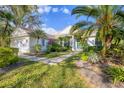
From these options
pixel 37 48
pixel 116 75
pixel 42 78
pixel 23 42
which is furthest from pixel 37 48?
pixel 116 75

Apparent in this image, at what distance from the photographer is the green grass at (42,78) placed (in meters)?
6.79

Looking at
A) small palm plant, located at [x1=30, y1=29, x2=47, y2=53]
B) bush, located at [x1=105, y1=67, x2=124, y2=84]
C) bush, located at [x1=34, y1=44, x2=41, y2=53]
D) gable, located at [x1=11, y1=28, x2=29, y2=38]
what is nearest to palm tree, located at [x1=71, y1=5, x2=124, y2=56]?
bush, located at [x1=105, y1=67, x2=124, y2=84]

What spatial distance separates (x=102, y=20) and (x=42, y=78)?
5.16m

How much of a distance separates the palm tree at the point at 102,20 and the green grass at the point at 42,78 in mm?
3036

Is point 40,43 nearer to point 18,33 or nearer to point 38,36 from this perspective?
point 38,36

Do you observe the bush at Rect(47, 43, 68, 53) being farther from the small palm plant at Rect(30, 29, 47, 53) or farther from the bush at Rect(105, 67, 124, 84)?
the bush at Rect(105, 67, 124, 84)

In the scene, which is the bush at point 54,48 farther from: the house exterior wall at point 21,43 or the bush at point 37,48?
the house exterior wall at point 21,43

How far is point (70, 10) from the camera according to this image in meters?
10.8

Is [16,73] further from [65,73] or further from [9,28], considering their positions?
[9,28]

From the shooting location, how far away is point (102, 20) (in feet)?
34.7

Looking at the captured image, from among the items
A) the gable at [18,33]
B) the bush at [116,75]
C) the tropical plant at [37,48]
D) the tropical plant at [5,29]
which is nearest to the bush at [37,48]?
the tropical plant at [37,48]

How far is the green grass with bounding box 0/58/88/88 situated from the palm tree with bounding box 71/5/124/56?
304 cm

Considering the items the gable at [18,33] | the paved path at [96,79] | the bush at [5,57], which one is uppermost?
the gable at [18,33]
